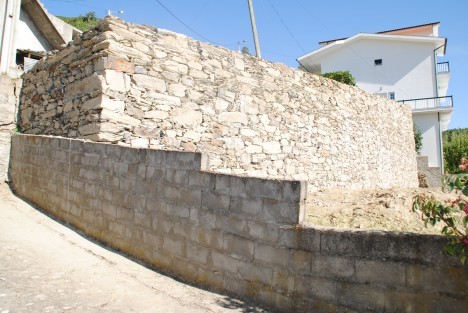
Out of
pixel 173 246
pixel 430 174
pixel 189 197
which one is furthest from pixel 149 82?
pixel 430 174

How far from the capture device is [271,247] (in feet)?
9.93

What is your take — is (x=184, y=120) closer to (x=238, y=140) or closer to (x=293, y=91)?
(x=238, y=140)

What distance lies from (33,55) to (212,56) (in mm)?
13802

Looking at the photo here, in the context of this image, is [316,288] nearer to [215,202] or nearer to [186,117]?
[215,202]

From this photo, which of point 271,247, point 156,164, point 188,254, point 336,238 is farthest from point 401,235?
point 156,164

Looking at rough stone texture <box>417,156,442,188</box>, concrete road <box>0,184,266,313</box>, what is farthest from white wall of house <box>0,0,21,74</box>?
rough stone texture <box>417,156,442,188</box>

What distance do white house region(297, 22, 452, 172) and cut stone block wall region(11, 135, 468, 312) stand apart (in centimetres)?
2212

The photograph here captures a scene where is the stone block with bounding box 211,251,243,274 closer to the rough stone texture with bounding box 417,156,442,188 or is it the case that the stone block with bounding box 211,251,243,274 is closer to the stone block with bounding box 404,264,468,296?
the stone block with bounding box 404,264,468,296

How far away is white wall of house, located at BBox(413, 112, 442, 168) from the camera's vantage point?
2166 centimetres

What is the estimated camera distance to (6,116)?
26.8ft

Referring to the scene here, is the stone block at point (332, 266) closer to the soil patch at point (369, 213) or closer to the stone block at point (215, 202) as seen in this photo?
the stone block at point (215, 202)

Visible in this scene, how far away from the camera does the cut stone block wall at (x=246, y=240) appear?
7.93ft

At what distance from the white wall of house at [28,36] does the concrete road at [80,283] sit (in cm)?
1513

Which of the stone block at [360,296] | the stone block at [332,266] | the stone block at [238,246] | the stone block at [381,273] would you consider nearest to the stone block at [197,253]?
the stone block at [238,246]
